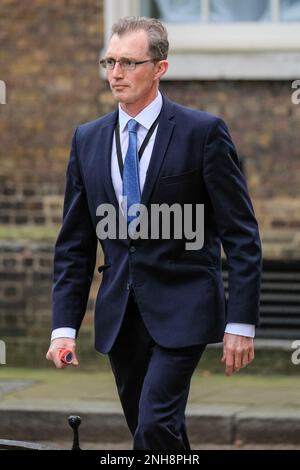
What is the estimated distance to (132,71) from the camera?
529 cm

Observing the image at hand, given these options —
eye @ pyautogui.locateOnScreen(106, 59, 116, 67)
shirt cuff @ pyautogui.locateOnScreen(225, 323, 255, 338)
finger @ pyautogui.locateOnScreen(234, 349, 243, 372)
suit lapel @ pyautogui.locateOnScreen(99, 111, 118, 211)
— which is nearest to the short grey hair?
eye @ pyautogui.locateOnScreen(106, 59, 116, 67)

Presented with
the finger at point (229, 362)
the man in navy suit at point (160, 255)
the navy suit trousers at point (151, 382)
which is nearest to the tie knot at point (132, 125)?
the man in navy suit at point (160, 255)

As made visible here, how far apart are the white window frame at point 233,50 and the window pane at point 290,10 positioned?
42mm

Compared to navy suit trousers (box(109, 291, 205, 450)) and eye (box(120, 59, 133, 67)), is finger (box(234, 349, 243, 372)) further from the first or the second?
eye (box(120, 59, 133, 67))

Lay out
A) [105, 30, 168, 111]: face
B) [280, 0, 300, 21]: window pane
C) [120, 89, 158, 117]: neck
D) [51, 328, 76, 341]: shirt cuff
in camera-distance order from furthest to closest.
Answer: [280, 0, 300, 21]: window pane < [51, 328, 76, 341]: shirt cuff < [120, 89, 158, 117]: neck < [105, 30, 168, 111]: face

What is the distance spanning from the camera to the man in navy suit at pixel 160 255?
526cm

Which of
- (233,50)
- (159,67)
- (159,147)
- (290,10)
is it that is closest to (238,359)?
(159,147)

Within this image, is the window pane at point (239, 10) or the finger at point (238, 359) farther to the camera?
the window pane at point (239, 10)

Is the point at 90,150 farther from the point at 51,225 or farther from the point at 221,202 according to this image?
the point at 51,225

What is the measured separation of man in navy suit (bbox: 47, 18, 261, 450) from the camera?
5.26 metres

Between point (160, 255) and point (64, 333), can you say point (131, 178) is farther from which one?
point (64, 333)

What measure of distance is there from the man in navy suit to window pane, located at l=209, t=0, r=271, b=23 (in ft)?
17.5

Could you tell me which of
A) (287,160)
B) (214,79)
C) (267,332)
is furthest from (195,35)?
(267,332)

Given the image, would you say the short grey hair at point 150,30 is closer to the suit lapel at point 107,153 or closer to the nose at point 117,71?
the nose at point 117,71
